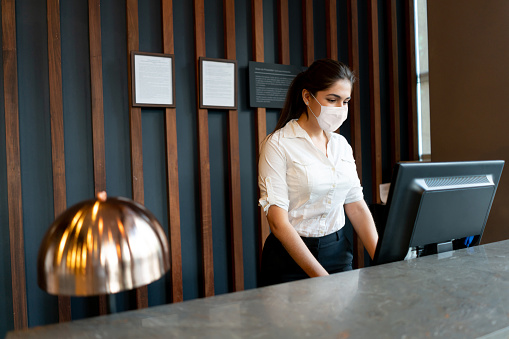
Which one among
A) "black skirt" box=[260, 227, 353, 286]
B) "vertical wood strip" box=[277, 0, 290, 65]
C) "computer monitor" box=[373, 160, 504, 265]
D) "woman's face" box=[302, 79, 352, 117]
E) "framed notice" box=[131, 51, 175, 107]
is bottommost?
"black skirt" box=[260, 227, 353, 286]

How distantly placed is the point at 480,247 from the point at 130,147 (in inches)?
70.9

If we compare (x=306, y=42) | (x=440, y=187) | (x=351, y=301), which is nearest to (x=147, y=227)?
(x=351, y=301)

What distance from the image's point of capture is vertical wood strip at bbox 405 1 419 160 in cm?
330

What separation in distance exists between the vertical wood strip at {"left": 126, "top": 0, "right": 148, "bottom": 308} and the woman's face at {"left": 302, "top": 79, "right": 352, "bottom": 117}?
1017 millimetres

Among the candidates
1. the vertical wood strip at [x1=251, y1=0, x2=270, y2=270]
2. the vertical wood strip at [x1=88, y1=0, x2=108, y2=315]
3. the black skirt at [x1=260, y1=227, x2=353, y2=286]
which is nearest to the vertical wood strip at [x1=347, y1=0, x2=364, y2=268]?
the vertical wood strip at [x1=251, y1=0, x2=270, y2=270]

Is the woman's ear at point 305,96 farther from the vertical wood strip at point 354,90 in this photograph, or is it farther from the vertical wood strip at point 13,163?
the vertical wood strip at point 13,163

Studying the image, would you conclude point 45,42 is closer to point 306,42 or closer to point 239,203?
point 239,203

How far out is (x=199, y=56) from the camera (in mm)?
2457

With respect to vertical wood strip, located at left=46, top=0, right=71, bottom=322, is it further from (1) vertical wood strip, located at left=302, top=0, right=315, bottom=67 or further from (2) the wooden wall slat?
(2) the wooden wall slat

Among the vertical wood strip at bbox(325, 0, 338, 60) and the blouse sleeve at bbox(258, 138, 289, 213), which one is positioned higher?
the vertical wood strip at bbox(325, 0, 338, 60)

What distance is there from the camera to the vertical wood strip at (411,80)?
3297 millimetres

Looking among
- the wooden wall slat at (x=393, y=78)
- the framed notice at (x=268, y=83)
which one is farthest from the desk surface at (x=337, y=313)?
the wooden wall slat at (x=393, y=78)

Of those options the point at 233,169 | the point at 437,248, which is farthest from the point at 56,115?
the point at 437,248

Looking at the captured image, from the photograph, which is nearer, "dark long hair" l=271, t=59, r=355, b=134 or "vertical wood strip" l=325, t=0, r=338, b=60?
"dark long hair" l=271, t=59, r=355, b=134
